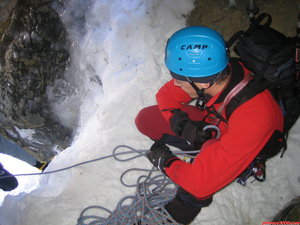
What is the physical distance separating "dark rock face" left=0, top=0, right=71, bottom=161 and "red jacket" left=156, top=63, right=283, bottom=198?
3.64m

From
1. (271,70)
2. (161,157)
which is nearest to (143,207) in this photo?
(161,157)

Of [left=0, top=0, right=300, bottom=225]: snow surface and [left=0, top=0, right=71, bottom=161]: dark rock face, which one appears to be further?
[left=0, top=0, right=71, bottom=161]: dark rock face

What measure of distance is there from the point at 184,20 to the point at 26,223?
3.53 metres

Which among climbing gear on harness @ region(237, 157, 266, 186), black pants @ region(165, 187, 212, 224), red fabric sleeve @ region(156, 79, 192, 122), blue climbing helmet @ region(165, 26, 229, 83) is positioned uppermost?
blue climbing helmet @ region(165, 26, 229, 83)

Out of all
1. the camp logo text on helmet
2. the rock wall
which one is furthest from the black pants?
the rock wall

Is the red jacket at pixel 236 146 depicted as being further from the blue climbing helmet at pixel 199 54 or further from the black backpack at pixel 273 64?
the blue climbing helmet at pixel 199 54

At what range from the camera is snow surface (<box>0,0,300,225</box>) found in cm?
248

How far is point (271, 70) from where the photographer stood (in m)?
1.60

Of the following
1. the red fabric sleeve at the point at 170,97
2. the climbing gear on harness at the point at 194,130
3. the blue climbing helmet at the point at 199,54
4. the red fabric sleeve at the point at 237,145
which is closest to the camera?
the red fabric sleeve at the point at 237,145

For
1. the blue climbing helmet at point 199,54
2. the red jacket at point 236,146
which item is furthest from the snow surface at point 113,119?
the blue climbing helmet at point 199,54

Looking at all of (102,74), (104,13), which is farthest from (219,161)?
(104,13)

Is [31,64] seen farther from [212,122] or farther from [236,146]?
[236,146]

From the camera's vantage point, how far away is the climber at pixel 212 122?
60.7 inches

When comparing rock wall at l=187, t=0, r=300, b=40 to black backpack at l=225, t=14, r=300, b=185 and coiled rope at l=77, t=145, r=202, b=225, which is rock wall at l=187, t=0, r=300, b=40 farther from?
coiled rope at l=77, t=145, r=202, b=225
